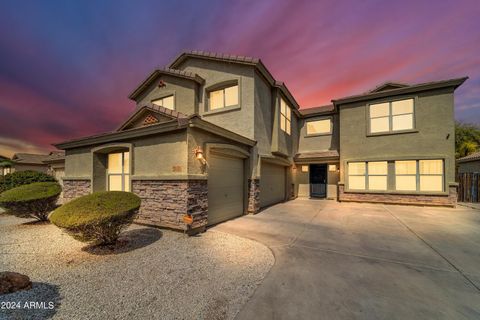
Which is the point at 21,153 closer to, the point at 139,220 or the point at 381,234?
the point at 139,220

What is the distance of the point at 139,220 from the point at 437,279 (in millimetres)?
8315

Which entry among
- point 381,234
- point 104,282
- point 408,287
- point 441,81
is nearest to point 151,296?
point 104,282

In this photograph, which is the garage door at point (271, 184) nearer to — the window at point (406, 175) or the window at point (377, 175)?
A: the window at point (377, 175)

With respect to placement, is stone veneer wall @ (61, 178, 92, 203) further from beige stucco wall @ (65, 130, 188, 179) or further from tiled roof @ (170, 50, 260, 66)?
tiled roof @ (170, 50, 260, 66)

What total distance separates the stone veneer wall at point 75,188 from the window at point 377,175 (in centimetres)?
1589

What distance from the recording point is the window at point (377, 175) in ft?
40.5

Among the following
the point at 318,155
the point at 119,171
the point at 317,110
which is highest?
the point at 317,110

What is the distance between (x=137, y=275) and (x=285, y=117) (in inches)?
466

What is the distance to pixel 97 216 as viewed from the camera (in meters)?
4.45

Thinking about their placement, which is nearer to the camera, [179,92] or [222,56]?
[222,56]

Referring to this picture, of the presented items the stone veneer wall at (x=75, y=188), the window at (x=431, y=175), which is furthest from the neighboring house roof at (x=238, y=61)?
the window at (x=431, y=175)

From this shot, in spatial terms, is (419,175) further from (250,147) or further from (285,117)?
(250,147)

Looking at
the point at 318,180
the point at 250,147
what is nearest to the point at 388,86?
the point at 318,180

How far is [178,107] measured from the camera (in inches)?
449
